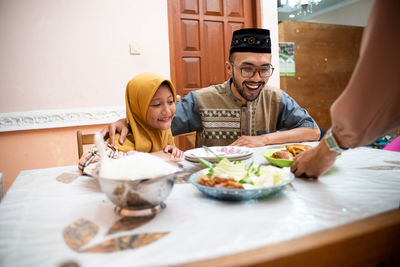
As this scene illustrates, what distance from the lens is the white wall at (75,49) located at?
270 centimetres

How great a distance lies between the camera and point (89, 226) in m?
0.63

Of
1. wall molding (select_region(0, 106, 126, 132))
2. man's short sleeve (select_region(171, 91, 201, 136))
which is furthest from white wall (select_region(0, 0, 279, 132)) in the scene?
man's short sleeve (select_region(171, 91, 201, 136))

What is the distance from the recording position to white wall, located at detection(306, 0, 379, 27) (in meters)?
6.88

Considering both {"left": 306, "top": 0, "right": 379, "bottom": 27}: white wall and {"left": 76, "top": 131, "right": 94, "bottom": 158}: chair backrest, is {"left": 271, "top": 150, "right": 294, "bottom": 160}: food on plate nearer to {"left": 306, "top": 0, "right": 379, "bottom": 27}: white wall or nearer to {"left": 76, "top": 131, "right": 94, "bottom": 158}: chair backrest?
{"left": 76, "top": 131, "right": 94, "bottom": 158}: chair backrest

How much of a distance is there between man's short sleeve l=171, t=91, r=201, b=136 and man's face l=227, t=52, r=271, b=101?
34 centimetres

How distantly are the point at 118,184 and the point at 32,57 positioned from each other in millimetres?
2679

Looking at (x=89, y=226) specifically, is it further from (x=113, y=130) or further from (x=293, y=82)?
(x=293, y=82)

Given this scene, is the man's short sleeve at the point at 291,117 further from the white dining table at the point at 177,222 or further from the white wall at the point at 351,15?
the white wall at the point at 351,15

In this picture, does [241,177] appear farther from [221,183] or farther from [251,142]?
[251,142]

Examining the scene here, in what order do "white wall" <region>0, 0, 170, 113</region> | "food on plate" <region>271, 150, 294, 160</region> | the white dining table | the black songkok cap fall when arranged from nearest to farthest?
the white dining table
"food on plate" <region>271, 150, 294, 160</region>
the black songkok cap
"white wall" <region>0, 0, 170, 113</region>

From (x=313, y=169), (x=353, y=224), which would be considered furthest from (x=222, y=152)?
(x=353, y=224)

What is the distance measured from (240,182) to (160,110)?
0.91 metres

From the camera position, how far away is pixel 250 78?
6.24ft

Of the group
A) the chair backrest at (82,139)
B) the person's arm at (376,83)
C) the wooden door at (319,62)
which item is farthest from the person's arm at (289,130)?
the wooden door at (319,62)
